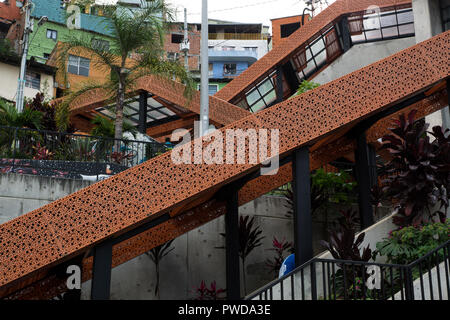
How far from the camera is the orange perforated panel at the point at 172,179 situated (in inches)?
240

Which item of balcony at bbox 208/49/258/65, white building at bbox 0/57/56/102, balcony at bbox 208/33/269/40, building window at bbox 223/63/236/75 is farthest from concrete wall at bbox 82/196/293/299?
balcony at bbox 208/33/269/40

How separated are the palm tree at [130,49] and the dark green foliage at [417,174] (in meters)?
6.33

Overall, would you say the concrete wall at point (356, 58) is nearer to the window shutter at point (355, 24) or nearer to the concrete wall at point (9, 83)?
the window shutter at point (355, 24)

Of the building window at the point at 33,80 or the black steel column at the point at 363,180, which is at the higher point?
the building window at the point at 33,80

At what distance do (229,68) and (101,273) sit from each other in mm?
41437

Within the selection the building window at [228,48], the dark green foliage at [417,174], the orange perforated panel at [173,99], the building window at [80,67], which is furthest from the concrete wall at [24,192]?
the building window at [228,48]

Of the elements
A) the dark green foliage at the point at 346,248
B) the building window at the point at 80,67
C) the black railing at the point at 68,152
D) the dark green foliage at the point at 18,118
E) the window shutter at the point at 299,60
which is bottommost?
the dark green foliage at the point at 346,248

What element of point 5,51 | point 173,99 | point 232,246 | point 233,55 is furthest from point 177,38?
point 232,246

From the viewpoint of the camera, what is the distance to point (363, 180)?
9.59 m

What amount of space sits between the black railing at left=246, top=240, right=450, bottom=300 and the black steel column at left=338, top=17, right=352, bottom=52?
1363 centimetres

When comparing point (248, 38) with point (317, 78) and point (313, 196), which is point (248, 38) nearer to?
point (317, 78)

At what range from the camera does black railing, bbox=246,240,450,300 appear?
5531 mm

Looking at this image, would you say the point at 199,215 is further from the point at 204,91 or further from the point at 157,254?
the point at 204,91

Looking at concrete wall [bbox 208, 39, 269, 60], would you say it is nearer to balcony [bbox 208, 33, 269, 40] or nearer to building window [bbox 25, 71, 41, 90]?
balcony [bbox 208, 33, 269, 40]
